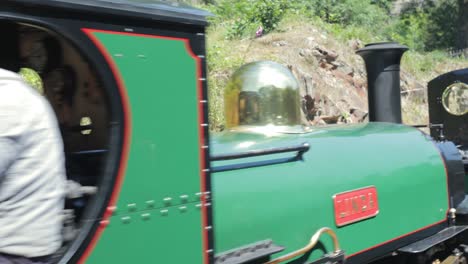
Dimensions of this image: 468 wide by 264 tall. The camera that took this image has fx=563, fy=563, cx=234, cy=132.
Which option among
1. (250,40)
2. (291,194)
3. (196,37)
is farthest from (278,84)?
(250,40)

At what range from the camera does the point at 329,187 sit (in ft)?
8.87

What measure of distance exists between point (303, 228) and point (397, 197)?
82cm

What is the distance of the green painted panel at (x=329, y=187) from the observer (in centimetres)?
229

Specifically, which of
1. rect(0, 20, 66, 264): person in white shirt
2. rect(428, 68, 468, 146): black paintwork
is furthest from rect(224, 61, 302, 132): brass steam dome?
rect(428, 68, 468, 146): black paintwork

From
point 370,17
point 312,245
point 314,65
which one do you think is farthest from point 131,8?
point 370,17

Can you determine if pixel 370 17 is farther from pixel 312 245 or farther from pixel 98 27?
pixel 98 27

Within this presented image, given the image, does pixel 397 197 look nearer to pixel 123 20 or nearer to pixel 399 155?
pixel 399 155

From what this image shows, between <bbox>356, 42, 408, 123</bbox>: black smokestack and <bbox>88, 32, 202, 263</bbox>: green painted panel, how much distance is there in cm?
257

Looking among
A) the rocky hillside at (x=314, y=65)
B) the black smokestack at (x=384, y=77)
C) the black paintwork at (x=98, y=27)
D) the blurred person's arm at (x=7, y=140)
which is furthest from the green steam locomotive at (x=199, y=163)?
the rocky hillside at (x=314, y=65)

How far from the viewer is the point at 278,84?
303 centimetres

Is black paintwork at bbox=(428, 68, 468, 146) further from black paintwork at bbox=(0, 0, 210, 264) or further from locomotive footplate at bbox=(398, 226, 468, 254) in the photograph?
black paintwork at bbox=(0, 0, 210, 264)

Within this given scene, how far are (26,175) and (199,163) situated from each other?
0.59m

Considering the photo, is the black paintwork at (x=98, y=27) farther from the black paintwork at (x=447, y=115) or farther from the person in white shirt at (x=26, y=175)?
the black paintwork at (x=447, y=115)

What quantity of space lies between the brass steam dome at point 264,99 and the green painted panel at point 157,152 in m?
1.17
